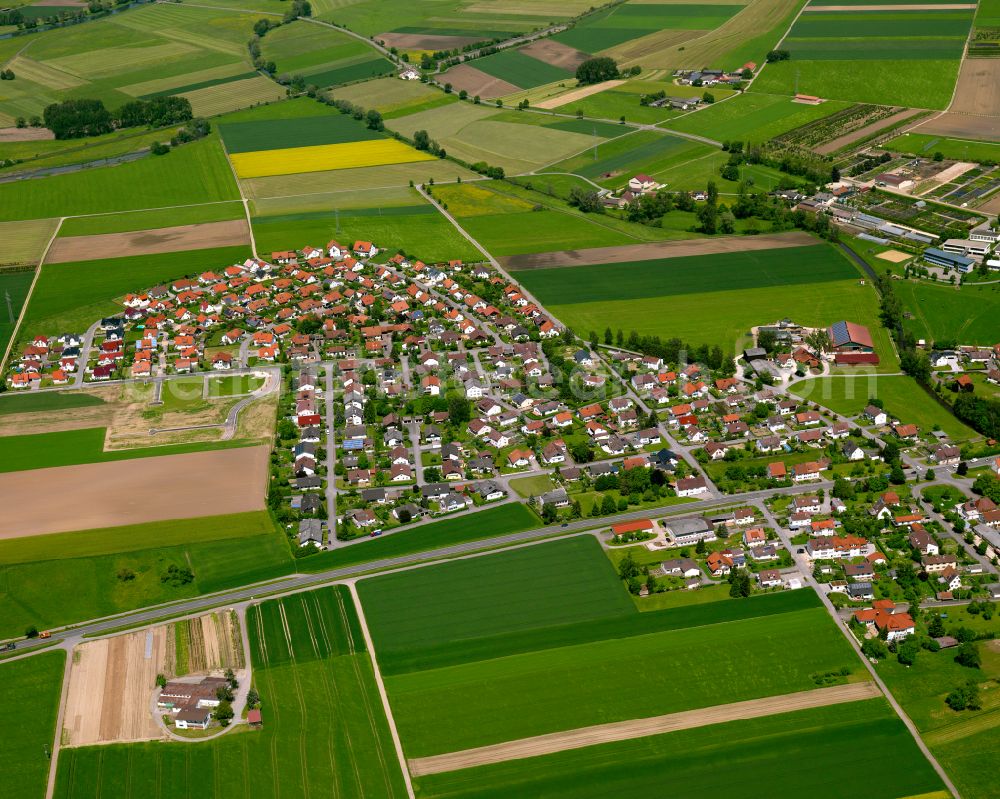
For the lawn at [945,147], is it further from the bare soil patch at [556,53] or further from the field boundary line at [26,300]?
the field boundary line at [26,300]

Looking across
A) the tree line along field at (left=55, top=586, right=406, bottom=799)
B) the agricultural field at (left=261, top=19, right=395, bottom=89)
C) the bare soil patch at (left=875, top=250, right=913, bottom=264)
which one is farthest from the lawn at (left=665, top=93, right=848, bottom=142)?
Result: the tree line along field at (left=55, top=586, right=406, bottom=799)

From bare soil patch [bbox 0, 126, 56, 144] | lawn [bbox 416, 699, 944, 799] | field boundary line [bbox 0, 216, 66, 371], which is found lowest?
lawn [bbox 416, 699, 944, 799]

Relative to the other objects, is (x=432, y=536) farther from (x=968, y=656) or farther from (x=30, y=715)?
(x=968, y=656)

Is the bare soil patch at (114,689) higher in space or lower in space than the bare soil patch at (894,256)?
lower

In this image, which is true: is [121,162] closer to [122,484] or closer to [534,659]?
[122,484]

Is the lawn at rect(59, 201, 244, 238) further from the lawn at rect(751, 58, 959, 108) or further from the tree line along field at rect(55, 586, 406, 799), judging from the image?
the tree line along field at rect(55, 586, 406, 799)

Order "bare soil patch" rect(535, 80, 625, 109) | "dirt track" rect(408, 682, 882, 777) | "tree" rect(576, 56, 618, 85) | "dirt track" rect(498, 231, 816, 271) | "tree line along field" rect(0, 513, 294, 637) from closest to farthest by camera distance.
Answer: "dirt track" rect(408, 682, 882, 777)
"tree line along field" rect(0, 513, 294, 637)
"dirt track" rect(498, 231, 816, 271)
"bare soil patch" rect(535, 80, 625, 109)
"tree" rect(576, 56, 618, 85)

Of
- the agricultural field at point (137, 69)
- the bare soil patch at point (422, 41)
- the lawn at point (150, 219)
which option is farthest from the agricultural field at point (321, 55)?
the lawn at point (150, 219)
